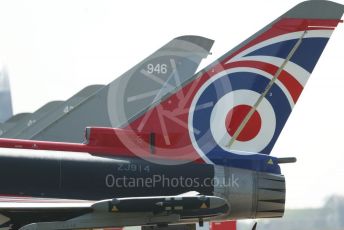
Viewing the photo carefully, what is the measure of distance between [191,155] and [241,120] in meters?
0.89

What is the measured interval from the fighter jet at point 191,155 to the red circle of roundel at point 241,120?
0.04 feet

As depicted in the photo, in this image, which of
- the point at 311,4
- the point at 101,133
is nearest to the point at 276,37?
the point at 311,4

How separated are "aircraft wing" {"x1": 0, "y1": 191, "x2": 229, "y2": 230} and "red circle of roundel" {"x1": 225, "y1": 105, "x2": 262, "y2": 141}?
1.35 metres

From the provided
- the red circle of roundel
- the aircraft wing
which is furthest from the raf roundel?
the aircraft wing

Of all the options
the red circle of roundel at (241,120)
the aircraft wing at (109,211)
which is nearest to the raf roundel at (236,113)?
the red circle of roundel at (241,120)

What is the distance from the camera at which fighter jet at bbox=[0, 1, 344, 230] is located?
949cm

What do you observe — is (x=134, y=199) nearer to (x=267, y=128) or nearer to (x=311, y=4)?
(x=267, y=128)

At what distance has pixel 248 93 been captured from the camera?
11078 millimetres

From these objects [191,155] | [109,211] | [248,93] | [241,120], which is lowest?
[109,211]

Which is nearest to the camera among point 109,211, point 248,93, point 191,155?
point 109,211

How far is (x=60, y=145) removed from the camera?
10.3m

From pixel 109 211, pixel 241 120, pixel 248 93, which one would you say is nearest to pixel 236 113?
pixel 241 120

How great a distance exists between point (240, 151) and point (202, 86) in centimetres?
96

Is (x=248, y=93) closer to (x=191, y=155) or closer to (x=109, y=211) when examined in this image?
(x=191, y=155)
